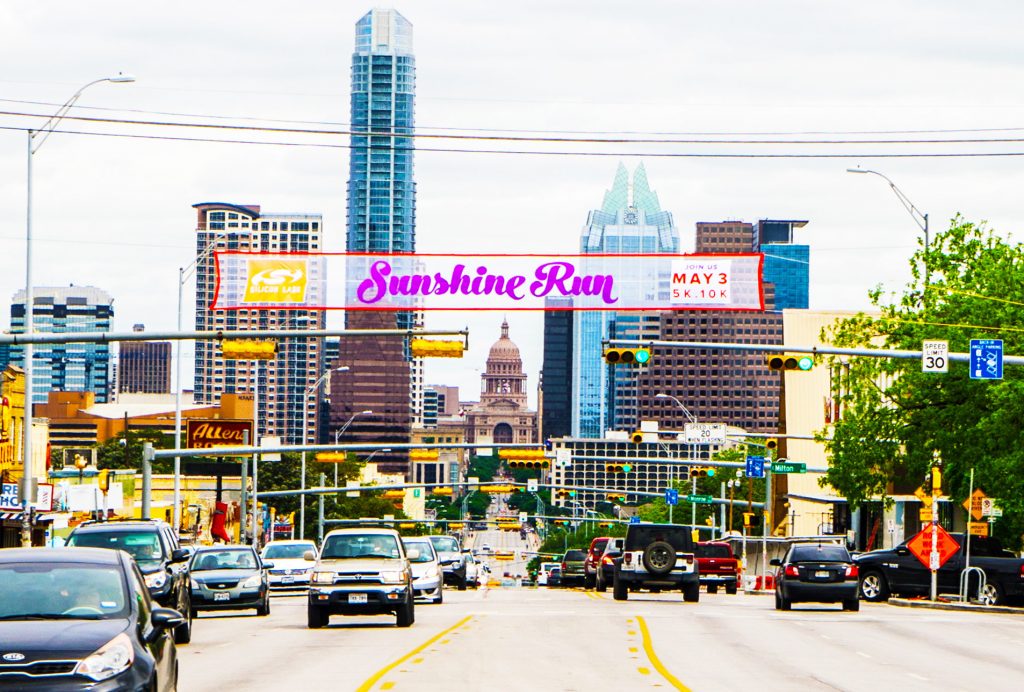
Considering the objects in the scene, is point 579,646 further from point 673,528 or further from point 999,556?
point 999,556

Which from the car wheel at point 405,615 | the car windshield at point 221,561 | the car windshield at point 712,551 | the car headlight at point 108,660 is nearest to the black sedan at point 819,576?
the car wheel at point 405,615

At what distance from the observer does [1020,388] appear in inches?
1754

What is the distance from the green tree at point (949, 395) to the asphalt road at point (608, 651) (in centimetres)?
1035

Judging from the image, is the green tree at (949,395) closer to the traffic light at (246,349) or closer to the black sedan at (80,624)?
the traffic light at (246,349)

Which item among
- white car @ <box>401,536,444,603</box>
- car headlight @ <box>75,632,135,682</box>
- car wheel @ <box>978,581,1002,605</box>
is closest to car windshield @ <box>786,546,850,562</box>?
car wheel @ <box>978,581,1002,605</box>

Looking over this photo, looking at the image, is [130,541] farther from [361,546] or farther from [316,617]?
[361,546]

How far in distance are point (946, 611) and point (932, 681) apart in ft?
73.3

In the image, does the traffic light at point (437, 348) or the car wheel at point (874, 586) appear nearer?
the traffic light at point (437, 348)

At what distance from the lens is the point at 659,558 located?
41812mm

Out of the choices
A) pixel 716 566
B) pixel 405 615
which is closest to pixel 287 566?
pixel 716 566

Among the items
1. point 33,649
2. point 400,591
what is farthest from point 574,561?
point 33,649

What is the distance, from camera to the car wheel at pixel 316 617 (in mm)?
30688

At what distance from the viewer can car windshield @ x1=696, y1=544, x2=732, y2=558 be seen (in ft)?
193

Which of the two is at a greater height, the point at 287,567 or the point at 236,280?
the point at 236,280
